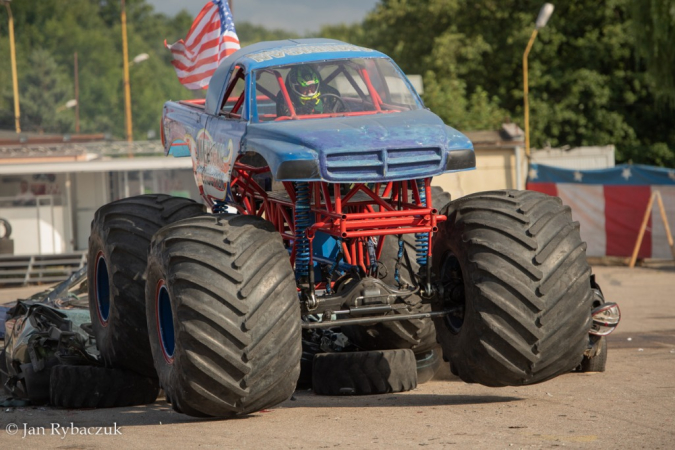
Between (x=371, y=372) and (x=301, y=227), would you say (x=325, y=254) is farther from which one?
(x=301, y=227)

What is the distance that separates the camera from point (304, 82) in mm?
8328

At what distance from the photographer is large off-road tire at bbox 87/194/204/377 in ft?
28.1

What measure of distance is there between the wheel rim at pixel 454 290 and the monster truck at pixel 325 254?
0.02 metres

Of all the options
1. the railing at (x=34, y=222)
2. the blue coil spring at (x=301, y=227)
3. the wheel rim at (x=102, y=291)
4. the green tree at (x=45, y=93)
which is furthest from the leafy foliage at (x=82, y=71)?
the blue coil spring at (x=301, y=227)

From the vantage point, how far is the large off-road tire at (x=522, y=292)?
716cm

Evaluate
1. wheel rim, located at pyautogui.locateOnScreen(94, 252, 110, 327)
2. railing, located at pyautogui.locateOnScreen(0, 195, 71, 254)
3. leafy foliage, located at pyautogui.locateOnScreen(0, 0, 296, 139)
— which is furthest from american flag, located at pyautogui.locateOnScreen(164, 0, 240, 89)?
leafy foliage, located at pyautogui.locateOnScreen(0, 0, 296, 139)

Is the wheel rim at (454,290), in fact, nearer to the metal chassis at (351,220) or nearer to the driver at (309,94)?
the metal chassis at (351,220)

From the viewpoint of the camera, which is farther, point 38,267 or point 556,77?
point 556,77

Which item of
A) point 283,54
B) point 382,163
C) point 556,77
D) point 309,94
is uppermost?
point 556,77

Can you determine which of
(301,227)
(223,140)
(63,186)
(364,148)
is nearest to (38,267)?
(63,186)

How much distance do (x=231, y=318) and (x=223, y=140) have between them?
2.12 meters

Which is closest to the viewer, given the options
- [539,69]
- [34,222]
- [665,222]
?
[665,222]

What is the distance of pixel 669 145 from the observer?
143 ft

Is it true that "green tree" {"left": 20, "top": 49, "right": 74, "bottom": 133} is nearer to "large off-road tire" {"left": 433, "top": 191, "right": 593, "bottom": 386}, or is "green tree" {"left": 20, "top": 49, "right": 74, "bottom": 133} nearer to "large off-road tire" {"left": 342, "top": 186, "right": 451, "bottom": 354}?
"large off-road tire" {"left": 342, "top": 186, "right": 451, "bottom": 354}
